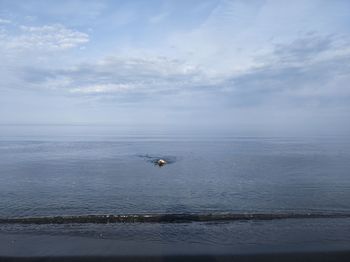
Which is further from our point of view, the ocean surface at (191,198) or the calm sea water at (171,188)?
the calm sea water at (171,188)

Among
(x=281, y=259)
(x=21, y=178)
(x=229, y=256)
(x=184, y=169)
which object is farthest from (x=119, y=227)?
(x=184, y=169)

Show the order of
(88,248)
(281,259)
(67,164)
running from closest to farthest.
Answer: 1. (281,259)
2. (88,248)
3. (67,164)

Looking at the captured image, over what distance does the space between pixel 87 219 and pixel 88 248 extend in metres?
7.16

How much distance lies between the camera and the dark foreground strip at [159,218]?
91.6 ft

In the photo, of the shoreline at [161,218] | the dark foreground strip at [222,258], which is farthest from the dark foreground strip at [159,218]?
the dark foreground strip at [222,258]

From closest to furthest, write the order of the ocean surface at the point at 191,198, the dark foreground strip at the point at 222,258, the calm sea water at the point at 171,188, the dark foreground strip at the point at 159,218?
the dark foreground strip at the point at 222,258 < the ocean surface at the point at 191,198 < the dark foreground strip at the point at 159,218 < the calm sea water at the point at 171,188

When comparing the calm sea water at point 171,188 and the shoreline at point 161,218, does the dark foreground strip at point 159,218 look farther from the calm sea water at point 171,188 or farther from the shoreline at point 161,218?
the calm sea water at point 171,188

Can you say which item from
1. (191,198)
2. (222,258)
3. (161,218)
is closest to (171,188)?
(191,198)

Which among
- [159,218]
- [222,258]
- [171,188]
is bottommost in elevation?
[159,218]

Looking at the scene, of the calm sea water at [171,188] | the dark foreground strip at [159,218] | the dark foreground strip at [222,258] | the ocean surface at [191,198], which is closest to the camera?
the dark foreground strip at [222,258]

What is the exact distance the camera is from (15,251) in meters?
20.8

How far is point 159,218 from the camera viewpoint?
2855cm

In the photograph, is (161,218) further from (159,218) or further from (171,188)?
(171,188)

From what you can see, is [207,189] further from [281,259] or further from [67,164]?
[67,164]
